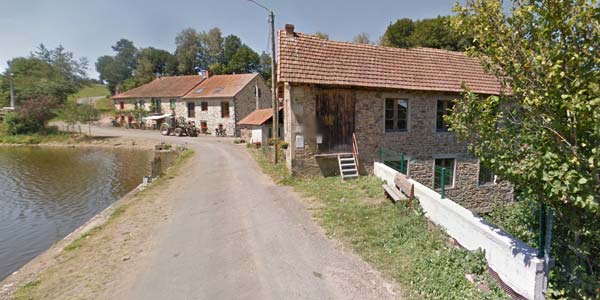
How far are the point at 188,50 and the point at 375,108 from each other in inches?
2481

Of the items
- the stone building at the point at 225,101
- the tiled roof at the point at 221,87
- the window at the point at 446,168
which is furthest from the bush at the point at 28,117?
the window at the point at 446,168

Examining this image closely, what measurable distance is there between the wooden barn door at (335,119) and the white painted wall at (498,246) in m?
5.76

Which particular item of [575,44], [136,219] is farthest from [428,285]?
[136,219]

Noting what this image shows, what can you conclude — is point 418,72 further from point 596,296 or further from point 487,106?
point 596,296

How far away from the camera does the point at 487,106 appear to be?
4180 millimetres

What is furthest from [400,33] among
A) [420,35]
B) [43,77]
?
[43,77]

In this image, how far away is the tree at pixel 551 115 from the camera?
9.62ft

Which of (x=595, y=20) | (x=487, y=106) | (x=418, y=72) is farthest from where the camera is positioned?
(x=418, y=72)

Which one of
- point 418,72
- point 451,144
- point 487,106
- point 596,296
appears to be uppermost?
point 418,72

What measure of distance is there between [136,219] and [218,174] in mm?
5875

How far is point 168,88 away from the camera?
37.8 metres

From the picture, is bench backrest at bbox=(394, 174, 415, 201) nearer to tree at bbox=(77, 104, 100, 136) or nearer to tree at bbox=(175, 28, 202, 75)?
tree at bbox=(77, 104, 100, 136)

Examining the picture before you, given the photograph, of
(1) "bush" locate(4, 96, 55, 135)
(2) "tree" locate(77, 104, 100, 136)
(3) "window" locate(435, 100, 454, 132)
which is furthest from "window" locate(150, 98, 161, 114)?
(3) "window" locate(435, 100, 454, 132)

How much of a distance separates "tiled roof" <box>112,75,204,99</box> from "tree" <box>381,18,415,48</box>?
92.6 feet
